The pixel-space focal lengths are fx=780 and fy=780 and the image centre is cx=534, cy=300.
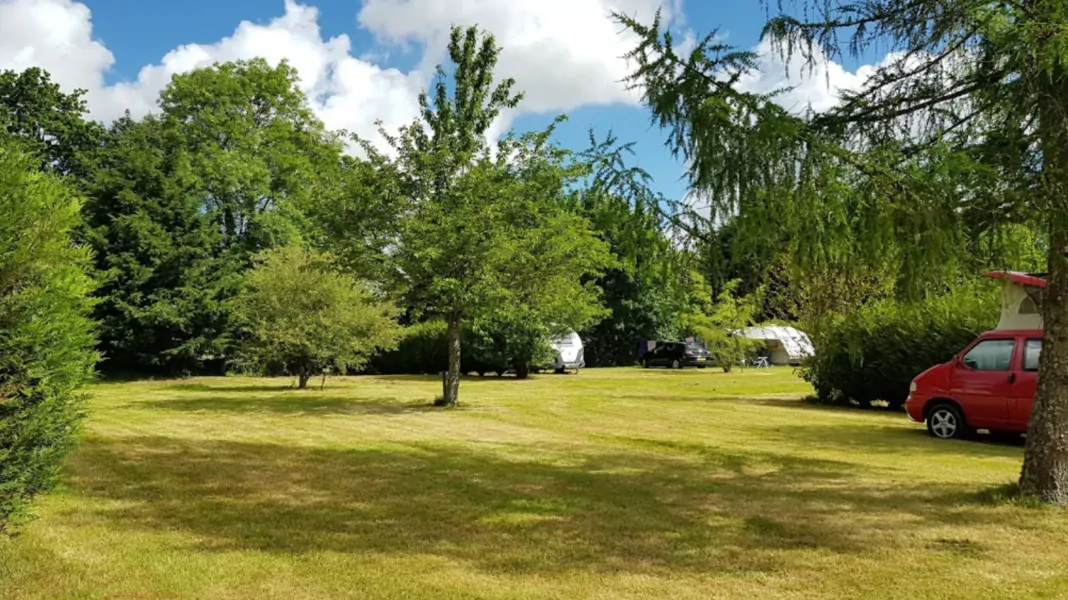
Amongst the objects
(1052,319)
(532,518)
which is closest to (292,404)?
(532,518)

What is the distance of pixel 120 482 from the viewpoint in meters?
7.49

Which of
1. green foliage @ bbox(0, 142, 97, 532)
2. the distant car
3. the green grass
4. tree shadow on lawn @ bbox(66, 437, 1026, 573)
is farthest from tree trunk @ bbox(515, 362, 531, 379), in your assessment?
green foliage @ bbox(0, 142, 97, 532)

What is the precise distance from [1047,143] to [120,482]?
8291mm

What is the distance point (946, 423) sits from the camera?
11.7 meters

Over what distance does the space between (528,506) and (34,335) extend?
148 inches

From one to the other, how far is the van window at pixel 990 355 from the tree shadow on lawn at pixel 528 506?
12.4ft

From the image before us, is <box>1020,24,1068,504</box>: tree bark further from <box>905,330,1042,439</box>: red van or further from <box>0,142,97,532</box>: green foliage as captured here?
<box>0,142,97,532</box>: green foliage

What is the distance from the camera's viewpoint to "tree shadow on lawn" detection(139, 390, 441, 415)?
1562 centimetres

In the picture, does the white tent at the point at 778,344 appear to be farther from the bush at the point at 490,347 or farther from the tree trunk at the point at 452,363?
the tree trunk at the point at 452,363

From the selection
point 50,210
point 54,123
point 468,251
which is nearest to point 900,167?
point 50,210

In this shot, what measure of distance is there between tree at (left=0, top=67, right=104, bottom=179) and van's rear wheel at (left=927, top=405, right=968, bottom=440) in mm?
33173

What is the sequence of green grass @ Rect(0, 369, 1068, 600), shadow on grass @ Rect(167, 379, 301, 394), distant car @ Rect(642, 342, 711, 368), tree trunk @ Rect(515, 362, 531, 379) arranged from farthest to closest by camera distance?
distant car @ Rect(642, 342, 711, 368) → tree trunk @ Rect(515, 362, 531, 379) → shadow on grass @ Rect(167, 379, 301, 394) → green grass @ Rect(0, 369, 1068, 600)

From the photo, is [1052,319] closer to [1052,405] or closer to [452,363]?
[1052,405]

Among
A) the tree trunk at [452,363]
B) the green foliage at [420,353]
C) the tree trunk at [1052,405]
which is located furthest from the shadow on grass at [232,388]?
the tree trunk at [1052,405]
